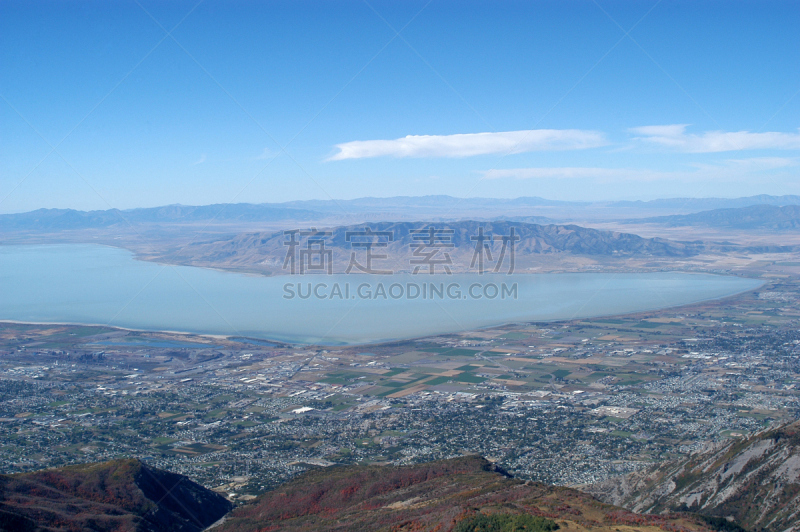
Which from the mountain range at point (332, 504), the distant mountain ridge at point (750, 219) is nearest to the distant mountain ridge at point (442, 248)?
the distant mountain ridge at point (750, 219)

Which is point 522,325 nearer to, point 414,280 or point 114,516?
point 414,280

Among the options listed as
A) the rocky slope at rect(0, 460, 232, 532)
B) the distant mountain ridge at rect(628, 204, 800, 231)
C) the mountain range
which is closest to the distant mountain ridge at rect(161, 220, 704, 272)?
the distant mountain ridge at rect(628, 204, 800, 231)

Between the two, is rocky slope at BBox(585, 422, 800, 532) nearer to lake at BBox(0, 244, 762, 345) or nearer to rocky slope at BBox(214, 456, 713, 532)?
rocky slope at BBox(214, 456, 713, 532)

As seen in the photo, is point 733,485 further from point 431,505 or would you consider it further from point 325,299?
point 325,299

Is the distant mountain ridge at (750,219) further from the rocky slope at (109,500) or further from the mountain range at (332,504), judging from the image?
the rocky slope at (109,500)

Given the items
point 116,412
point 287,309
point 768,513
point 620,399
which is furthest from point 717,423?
point 287,309

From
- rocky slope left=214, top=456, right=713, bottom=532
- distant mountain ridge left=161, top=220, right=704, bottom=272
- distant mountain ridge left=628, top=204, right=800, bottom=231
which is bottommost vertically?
rocky slope left=214, top=456, right=713, bottom=532

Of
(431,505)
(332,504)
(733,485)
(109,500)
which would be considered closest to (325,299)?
(332,504)
